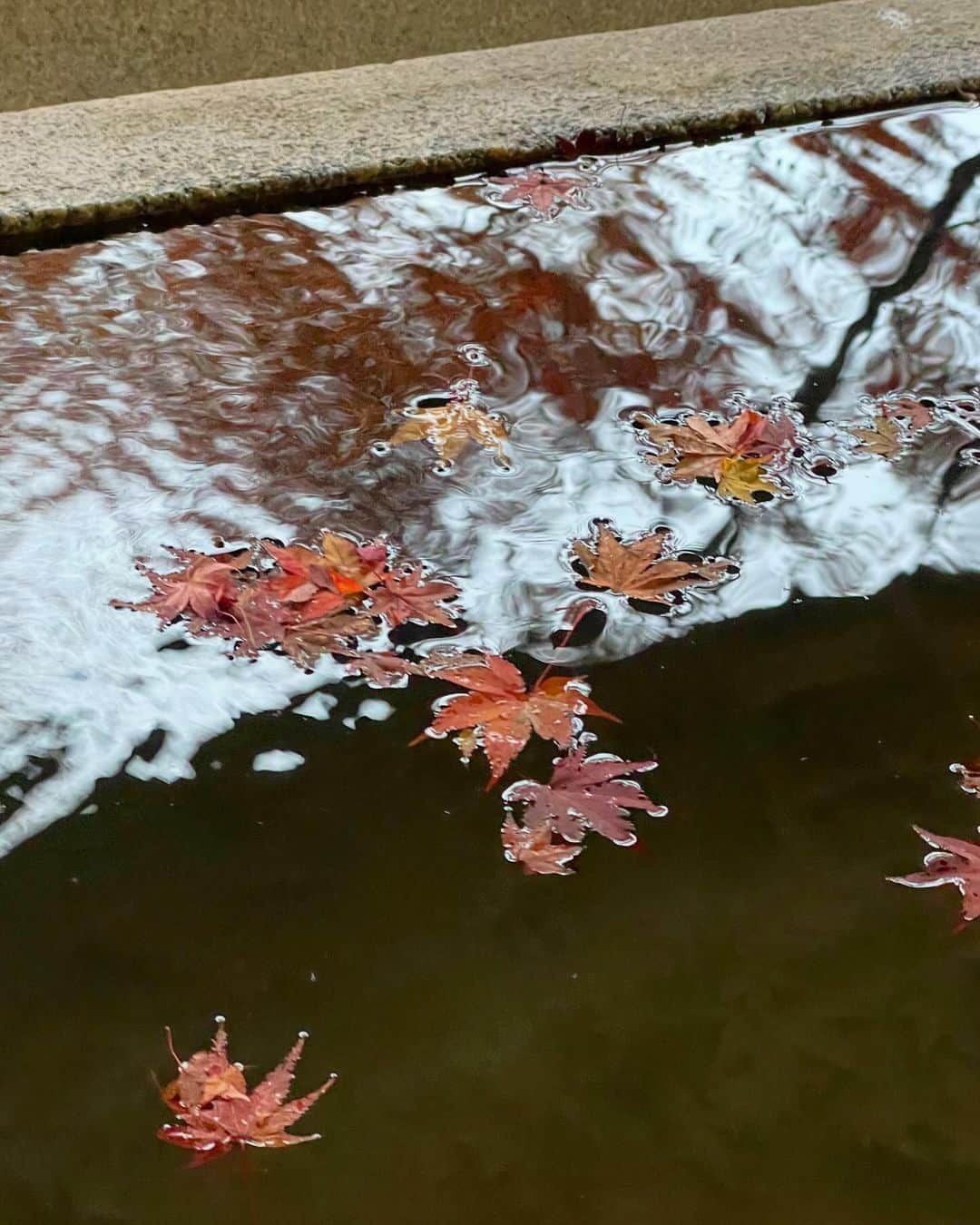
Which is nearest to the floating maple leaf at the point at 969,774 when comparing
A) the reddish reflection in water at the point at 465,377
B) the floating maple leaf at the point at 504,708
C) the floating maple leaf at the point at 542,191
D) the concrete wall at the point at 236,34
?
the reddish reflection in water at the point at 465,377

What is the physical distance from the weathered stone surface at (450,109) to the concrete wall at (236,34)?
0.47 ft

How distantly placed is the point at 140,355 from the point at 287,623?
2.57 ft

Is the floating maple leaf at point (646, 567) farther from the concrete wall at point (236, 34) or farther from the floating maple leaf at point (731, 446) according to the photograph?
the concrete wall at point (236, 34)

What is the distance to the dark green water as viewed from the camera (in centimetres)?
113

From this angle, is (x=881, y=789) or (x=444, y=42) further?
(x=444, y=42)

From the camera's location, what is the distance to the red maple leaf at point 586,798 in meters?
1.42

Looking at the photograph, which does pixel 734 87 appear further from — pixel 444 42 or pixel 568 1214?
pixel 568 1214

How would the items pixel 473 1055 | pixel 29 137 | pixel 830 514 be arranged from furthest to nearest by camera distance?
pixel 29 137
pixel 830 514
pixel 473 1055

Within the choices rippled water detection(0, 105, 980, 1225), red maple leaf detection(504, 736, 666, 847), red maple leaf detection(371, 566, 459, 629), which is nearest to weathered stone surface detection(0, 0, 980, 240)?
rippled water detection(0, 105, 980, 1225)

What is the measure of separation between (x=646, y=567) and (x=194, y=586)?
66cm

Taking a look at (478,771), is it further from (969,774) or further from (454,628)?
(969,774)

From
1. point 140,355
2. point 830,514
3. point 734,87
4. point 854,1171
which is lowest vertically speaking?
point 854,1171

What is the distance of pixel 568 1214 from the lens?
1104 mm

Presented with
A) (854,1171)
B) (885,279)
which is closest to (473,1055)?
(854,1171)
